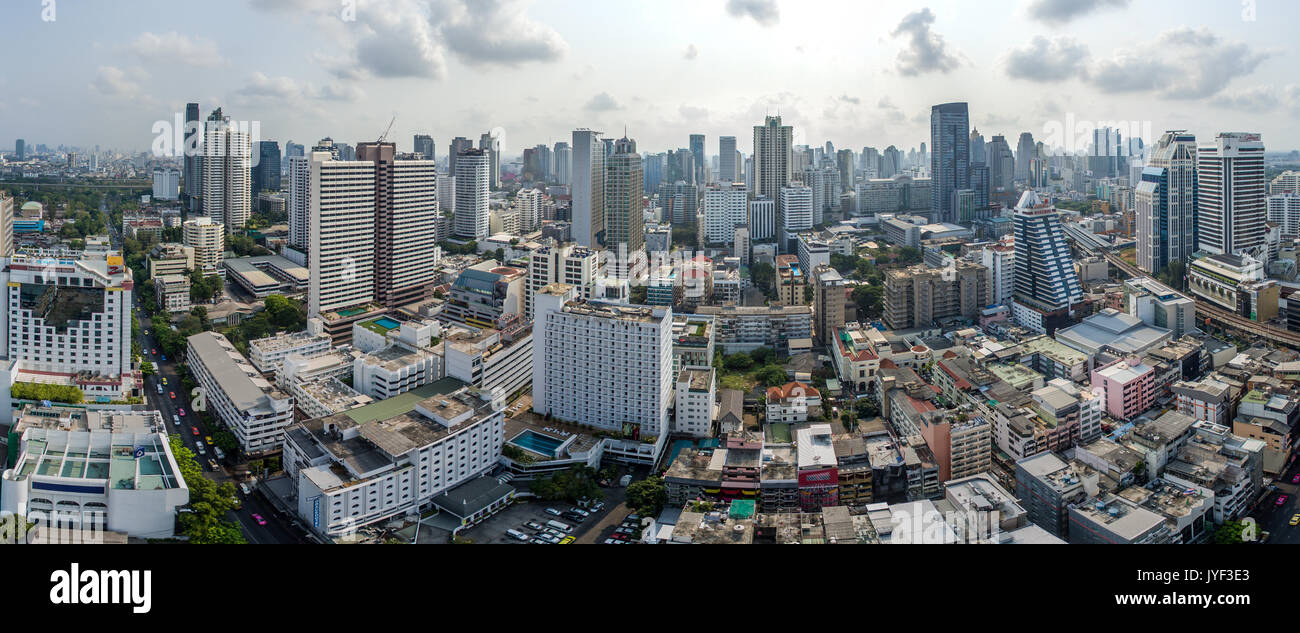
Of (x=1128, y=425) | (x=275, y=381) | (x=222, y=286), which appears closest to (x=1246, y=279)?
(x=1128, y=425)

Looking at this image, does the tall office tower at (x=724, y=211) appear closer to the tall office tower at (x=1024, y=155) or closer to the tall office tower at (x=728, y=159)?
the tall office tower at (x=728, y=159)

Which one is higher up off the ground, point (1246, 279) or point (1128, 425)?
point (1246, 279)

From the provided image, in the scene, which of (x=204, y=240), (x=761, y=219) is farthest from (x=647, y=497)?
(x=761, y=219)

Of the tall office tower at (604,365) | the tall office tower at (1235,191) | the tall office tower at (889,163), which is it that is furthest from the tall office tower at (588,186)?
the tall office tower at (889,163)

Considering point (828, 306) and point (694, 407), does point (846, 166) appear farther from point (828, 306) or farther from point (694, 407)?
point (694, 407)

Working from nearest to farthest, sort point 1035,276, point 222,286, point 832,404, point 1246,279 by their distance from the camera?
point 832,404 → point 1246,279 → point 1035,276 → point 222,286
